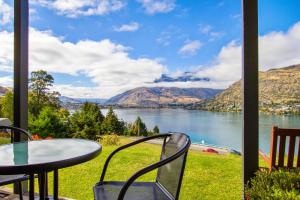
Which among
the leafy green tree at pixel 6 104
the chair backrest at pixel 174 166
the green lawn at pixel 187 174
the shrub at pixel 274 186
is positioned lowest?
the green lawn at pixel 187 174

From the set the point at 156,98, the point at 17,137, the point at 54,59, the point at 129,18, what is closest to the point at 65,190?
the point at 17,137

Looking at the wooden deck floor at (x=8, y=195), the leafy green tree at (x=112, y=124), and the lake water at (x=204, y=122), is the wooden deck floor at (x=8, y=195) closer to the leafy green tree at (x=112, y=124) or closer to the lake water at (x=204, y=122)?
the leafy green tree at (x=112, y=124)

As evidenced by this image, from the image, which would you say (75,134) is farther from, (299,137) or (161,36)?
(299,137)

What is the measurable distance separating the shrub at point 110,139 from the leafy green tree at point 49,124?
61cm

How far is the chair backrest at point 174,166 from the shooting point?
1.50 metres

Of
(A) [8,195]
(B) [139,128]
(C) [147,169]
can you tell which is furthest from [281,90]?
(A) [8,195]

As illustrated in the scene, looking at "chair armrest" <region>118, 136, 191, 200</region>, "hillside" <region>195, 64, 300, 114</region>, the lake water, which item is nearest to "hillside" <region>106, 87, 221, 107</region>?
the lake water

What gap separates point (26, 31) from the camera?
8.74ft

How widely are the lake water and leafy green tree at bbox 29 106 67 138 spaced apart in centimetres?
98

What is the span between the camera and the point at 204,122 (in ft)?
9.73

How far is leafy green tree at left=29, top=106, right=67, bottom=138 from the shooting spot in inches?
145

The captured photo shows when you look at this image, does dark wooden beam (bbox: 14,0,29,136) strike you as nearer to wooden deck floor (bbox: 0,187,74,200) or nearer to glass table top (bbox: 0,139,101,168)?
wooden deck floor (bbox: 0,187,74,200)

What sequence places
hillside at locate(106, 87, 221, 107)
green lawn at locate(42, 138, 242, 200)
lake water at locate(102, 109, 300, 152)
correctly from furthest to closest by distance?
1. hillside at locate(106, 87, 221, 107)
2. green lawn at locate(42, 138, 242, 200)
3. lake water at locate(102, 109, 300, 152)

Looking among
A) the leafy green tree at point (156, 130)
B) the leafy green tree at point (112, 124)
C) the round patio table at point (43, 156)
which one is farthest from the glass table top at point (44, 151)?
the leafy green tree at point (112, 124)
